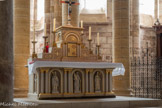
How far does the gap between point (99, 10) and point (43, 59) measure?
11.9 meters

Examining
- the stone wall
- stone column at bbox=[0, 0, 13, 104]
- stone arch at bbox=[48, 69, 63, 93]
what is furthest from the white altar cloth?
the stone wall

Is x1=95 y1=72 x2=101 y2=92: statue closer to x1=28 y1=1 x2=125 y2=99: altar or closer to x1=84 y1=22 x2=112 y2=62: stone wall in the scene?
x1=28 y1=1 x2=125 y2=99: altar

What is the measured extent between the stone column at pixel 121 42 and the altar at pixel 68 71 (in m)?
3.12

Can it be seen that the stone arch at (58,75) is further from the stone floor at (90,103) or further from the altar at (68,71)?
the stone floor at (90,103)

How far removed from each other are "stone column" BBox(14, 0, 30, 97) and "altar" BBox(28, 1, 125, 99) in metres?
2.89

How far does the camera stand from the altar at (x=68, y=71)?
9.70 meters

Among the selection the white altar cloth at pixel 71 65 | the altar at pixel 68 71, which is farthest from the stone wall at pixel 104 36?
the altar at pixel 68 71

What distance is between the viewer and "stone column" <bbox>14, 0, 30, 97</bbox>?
44.2 ft

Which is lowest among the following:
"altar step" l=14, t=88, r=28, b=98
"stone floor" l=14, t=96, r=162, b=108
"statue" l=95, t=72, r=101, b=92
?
"altar step" l=14, t=88, r=28, b=98

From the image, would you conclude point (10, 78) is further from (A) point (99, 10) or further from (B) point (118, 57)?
(A) point (99, 10)

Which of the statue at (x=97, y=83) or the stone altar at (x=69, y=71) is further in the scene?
the statue at (x=97, y=83)

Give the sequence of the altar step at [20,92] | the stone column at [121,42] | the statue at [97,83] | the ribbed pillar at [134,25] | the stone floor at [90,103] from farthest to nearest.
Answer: the ribbed pillar at [134,25] < the stone column at [121,42] < the altar step at [20,92] < the statue at [97,83] < the stone floor at [90,103]

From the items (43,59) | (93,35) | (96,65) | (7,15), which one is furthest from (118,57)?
(7,15)

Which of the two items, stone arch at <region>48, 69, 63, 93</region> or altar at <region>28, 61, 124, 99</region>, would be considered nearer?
altar at <region>28, 61, 124, 99</region>
